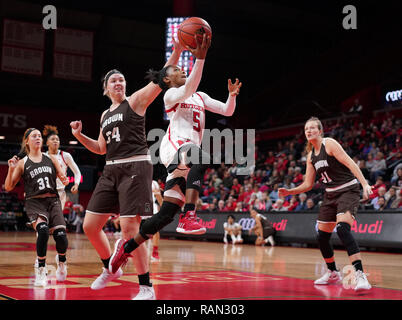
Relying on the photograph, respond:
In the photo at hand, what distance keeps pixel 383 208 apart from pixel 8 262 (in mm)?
8829

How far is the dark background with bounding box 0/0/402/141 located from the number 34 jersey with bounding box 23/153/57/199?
14484 mm

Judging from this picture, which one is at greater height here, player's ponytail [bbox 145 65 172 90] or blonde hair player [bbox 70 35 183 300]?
player's ponytail [bbox 145 65 172 90]

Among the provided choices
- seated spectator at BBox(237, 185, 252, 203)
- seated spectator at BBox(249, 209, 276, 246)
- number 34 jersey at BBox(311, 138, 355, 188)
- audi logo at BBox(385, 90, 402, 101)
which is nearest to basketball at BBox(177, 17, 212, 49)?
number 34 jersey at BBox(311, 138, 355, 188)

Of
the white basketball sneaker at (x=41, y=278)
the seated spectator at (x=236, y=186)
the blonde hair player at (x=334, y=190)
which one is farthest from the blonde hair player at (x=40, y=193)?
the seated spectator at (x=236, y=186)

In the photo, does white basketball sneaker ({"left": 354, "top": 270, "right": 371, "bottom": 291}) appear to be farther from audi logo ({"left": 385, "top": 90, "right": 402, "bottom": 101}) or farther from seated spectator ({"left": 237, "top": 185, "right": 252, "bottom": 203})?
audi logo ({"left": 385, "top": 90, "right": 402, "bottom": 101})

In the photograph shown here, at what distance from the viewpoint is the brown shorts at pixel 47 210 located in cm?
595

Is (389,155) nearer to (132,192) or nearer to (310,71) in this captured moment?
(310,71)

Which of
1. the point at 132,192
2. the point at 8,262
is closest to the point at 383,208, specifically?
the point at 8,262

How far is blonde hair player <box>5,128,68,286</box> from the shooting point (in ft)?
19.3

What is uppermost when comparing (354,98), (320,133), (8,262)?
(354,98)

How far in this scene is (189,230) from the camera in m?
4.64

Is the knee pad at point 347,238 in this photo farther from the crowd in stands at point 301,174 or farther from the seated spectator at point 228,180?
the seated spectator at point 228,180

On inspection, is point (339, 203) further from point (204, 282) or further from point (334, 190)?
point (204, 282)
